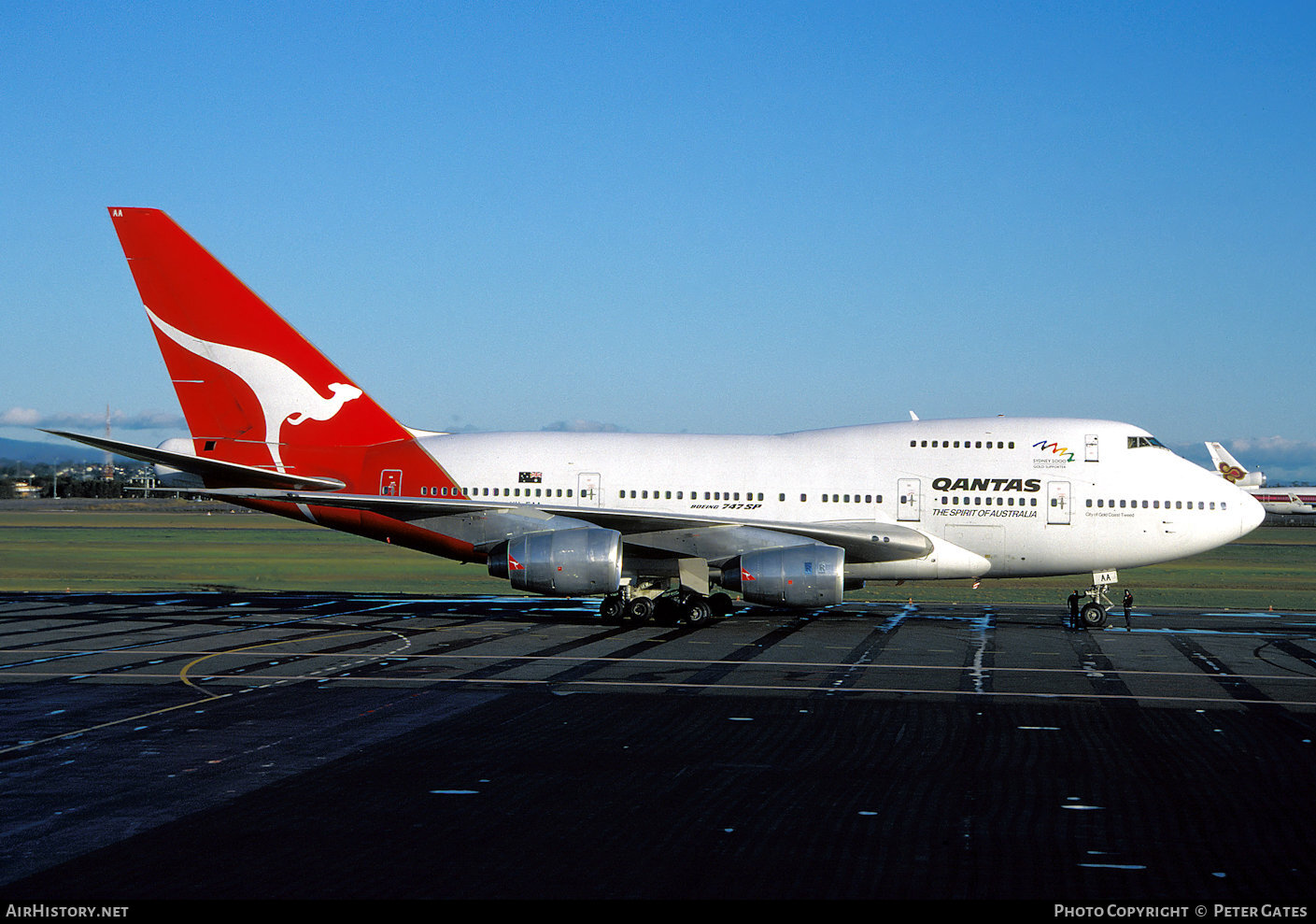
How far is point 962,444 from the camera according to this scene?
29.3 metres

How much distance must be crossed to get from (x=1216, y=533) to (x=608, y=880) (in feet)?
80.1

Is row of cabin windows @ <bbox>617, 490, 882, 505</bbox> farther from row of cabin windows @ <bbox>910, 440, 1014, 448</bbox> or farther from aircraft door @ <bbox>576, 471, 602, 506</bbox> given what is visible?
row of cabin windows @ <bbox>910, 440, 1014, 448</bbox>

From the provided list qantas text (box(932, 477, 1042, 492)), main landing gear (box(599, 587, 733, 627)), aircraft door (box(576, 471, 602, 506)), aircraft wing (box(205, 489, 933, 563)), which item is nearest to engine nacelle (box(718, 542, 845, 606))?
aircraft wing (box(205, 489, 933, 563))

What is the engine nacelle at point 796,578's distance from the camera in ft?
85.0

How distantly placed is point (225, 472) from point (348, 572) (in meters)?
16.5

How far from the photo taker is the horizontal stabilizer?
27.9 metres

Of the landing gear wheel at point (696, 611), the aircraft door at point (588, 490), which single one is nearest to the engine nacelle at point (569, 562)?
the landing gear wheel at point (696, 611)

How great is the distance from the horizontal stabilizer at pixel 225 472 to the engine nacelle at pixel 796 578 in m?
11.4

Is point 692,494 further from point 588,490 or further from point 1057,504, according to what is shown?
point 1057,504

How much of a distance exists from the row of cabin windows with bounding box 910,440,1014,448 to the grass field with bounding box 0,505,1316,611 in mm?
8099

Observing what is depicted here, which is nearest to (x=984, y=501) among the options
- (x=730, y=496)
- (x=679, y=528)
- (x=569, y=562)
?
(x=730, y=496)

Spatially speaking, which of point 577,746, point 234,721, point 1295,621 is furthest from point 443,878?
point 1295,621

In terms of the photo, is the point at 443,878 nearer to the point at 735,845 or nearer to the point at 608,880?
the point at 608,880

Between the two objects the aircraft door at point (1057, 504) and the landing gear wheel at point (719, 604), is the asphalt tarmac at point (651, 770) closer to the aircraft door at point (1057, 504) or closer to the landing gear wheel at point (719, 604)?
the aircraft door at point (1057, 504)
